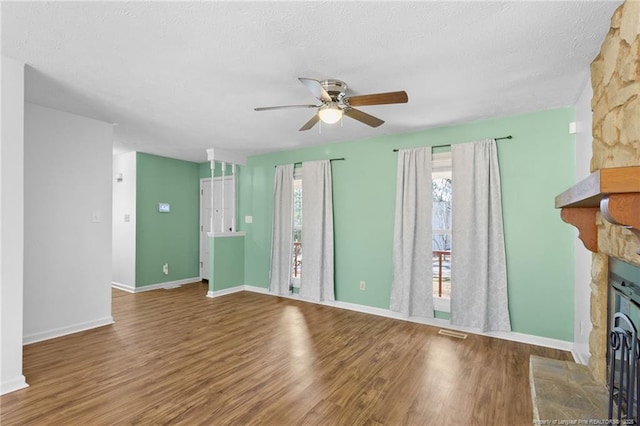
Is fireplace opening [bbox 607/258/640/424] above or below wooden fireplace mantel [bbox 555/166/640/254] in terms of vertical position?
below

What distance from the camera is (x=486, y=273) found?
3.57m

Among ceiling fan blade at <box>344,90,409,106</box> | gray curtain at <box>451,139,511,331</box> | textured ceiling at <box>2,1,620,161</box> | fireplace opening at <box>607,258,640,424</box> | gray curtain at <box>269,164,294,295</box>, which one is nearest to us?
fireplace opening at <box>607,258,640,424</box>

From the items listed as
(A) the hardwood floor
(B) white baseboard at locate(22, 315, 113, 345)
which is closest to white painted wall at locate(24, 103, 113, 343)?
(B) white baseboard at locate(22, 315, 113, 345)

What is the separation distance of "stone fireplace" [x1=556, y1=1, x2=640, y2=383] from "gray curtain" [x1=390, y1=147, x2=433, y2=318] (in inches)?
71.8

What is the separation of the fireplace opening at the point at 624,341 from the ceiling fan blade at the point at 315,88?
2058 mm

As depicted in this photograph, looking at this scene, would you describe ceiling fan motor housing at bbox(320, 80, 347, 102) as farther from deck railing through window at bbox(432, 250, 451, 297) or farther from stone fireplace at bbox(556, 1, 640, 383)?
deck railing through window at bbox(432, 250, 451, 297)

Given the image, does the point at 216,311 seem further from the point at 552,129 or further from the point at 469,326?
the point at 552,129

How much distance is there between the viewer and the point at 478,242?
12.0ft

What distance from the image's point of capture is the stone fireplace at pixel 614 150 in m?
1.12

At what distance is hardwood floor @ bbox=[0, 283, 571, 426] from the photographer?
7.04 ft

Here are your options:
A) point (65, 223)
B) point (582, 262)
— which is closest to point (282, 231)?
point (65, 223)

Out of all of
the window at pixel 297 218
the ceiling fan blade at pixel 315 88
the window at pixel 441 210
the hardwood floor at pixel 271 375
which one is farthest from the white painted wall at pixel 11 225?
the window at pixel 441 210

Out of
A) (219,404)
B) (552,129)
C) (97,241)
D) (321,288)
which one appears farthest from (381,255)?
(97,241)

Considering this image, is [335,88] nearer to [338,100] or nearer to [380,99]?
[338,100]
